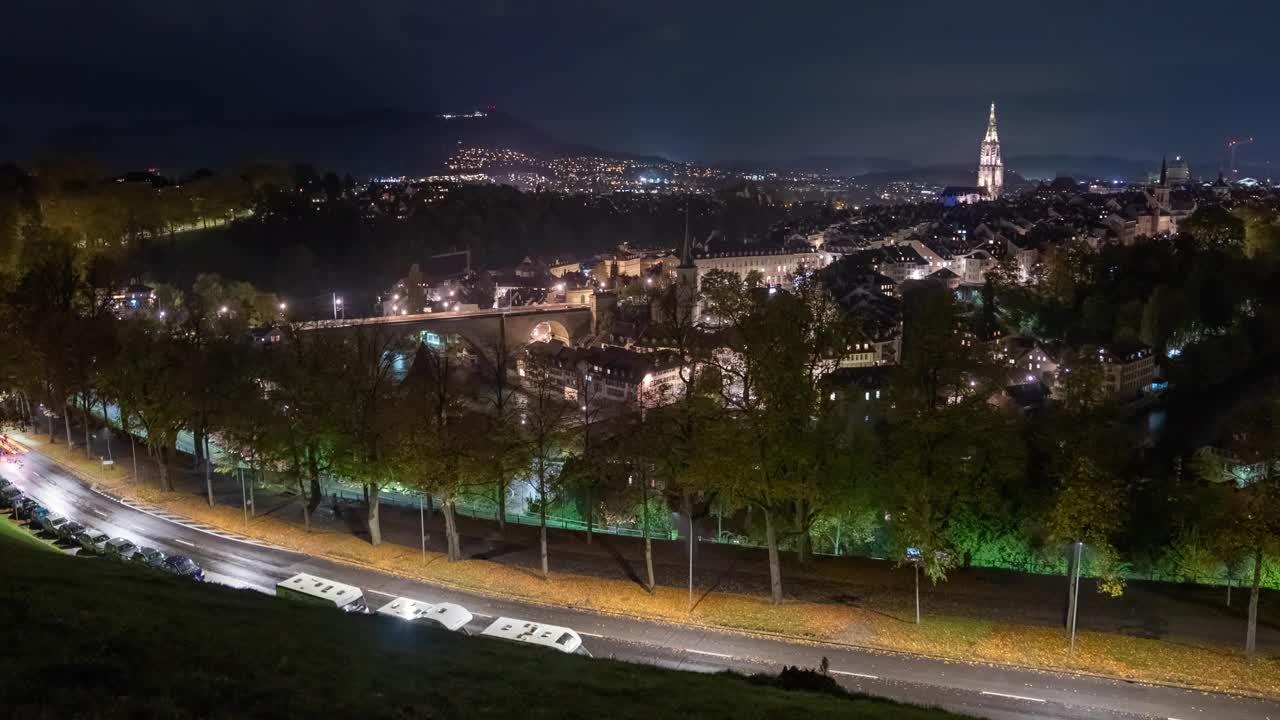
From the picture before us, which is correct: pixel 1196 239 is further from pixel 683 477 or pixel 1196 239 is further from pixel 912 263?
pixel 683 477

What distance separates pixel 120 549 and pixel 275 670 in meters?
11.9

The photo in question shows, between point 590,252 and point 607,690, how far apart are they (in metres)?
114

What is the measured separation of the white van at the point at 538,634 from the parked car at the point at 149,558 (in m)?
7.38

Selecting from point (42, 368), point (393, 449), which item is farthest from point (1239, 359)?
point (42, 368)

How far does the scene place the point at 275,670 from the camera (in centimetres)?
877

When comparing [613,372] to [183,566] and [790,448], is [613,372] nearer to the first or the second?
[183,566]

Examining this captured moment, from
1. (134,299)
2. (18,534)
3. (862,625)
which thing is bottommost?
(862,625)

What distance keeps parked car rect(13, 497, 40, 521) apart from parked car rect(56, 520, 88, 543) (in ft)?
2.58

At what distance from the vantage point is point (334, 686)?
8.62m

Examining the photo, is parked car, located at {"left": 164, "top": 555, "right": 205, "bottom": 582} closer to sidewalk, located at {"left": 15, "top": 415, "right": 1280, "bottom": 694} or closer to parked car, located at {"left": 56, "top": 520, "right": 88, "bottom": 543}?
parked car, located at {"left": 56, "top": 520, "right": 88, "bottom": 543}

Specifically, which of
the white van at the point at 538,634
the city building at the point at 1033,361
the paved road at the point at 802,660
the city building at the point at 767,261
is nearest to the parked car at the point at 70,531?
the paved road at the point at 802,660

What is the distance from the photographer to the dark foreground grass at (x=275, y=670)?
7230 mm

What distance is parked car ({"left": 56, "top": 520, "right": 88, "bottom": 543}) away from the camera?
18.5 m

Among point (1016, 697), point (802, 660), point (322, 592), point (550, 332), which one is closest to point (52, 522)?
point (322, 592)
